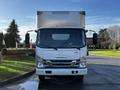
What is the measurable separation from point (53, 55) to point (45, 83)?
1.92 meters

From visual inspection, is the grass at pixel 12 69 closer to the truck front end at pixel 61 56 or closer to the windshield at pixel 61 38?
the truck front end at pixel 61 56

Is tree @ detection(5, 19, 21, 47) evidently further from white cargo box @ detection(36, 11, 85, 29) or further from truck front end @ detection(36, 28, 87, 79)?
truck front end @ detection(36, 28, 87, 79)

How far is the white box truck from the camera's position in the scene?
16.7 metres

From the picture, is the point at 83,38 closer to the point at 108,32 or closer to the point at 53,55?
the point at 53,55

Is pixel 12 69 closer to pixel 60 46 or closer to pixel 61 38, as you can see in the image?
pixel 61 38

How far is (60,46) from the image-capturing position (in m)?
16.9

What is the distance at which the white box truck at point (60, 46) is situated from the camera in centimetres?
1673

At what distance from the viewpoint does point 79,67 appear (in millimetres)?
16859

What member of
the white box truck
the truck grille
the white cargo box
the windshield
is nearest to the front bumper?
the white box truck

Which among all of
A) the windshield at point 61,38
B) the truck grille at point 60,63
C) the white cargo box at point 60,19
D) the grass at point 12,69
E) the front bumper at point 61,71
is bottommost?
the grass at point 12,69

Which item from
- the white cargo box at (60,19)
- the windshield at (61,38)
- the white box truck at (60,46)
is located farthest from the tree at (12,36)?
the windshield at (61,38)

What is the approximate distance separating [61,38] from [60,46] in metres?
0.47

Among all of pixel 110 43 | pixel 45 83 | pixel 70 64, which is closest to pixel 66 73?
pixel 70 64

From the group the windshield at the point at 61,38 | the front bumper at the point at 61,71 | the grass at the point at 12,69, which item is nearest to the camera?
the front bumper at the point at 61,71
